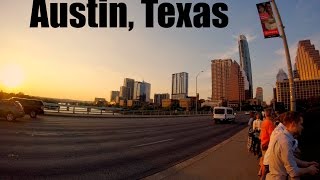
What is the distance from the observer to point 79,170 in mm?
9016

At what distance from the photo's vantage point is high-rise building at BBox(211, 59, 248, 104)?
589 ft

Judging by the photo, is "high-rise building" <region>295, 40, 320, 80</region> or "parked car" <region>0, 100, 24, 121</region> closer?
"parked car" <region>0, 100, 24, 121</region>

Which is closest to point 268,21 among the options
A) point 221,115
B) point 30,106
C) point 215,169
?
point 215,169

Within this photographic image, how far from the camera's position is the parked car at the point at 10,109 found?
24875 millimetres

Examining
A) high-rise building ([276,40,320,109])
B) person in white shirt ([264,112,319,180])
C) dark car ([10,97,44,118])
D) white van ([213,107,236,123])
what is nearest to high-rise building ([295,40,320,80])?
high-rise building ([276,40,320,109])

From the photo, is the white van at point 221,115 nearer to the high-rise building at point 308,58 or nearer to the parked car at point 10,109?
the high-rise building at point 308,58

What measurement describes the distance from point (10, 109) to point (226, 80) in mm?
167103

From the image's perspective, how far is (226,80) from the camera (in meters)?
184

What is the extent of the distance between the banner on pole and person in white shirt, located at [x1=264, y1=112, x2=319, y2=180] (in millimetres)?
9107

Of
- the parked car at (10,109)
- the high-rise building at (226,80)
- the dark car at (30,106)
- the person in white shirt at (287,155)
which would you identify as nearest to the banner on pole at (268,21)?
the person in white shirt at (287,155)

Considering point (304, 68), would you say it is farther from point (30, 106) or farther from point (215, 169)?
point (215, 169)

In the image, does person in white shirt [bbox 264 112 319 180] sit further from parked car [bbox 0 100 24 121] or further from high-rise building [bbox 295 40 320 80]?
high-rise building [bbox 295 40 320 80]

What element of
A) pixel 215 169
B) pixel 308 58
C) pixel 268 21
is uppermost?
pixel 308 58

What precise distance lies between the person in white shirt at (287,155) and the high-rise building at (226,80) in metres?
175
